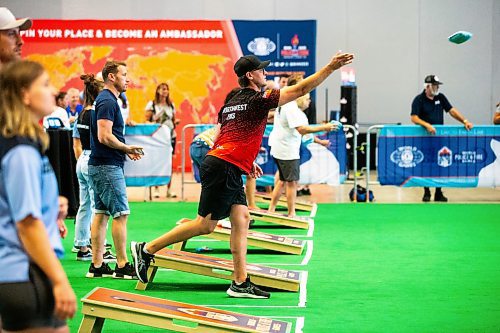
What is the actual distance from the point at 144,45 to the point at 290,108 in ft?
28.0

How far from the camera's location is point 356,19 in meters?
21.5

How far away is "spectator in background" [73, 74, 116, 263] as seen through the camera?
27.6 feet

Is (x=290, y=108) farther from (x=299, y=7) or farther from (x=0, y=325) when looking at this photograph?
(x=299, y=7)

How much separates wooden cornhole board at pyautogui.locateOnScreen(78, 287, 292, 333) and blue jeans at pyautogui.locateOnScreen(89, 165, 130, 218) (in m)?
1.92

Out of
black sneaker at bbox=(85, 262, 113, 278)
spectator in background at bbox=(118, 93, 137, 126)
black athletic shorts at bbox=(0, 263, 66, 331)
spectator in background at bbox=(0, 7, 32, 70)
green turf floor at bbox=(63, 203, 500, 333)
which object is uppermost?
spectator in background at bbox=(0, 7, 32, 70)

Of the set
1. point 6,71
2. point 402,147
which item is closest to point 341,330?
point 6,71

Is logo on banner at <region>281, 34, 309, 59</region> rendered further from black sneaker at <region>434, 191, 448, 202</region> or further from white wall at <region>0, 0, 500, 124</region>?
black sneaker at <region>434, 191, 448, 202</region>

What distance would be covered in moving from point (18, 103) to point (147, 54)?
627 inches

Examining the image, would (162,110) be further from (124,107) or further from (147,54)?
(147,54)

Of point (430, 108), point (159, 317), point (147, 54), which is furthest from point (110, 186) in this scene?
point (147, 54)

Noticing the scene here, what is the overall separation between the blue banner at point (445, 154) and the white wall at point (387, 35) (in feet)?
23.4

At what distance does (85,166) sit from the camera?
8.63 metres

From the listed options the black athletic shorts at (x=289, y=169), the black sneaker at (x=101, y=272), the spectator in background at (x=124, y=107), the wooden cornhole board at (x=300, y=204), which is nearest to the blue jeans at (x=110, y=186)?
the black sneaker at (x=101, y=272)

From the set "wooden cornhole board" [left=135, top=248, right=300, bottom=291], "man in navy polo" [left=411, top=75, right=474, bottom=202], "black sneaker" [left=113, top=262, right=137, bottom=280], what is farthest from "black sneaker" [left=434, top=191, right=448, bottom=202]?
"black sneaker" [left=113, top=262, right=137, bottom=280]
